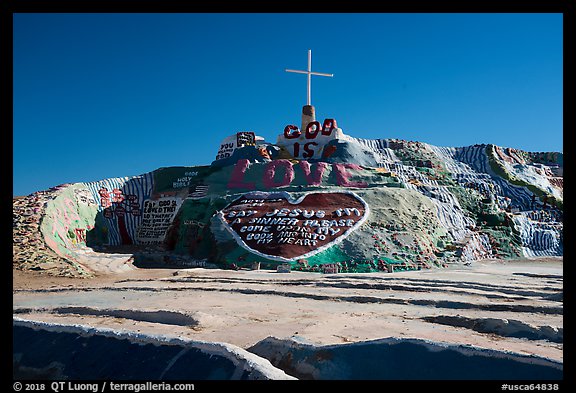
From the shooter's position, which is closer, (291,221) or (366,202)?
(291,221)

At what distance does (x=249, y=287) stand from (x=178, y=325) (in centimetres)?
569

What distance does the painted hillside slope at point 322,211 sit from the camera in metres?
21.8

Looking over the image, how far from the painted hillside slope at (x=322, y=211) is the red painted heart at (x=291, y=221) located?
0.08 m

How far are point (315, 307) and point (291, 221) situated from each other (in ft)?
39.7

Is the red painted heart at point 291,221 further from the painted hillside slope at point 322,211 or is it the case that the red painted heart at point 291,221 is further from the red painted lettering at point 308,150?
the red painted lettering at point 308,150

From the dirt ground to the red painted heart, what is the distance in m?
3.76

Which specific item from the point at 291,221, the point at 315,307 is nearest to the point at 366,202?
the point at 291,221

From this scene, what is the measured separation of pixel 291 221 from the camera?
2289cm

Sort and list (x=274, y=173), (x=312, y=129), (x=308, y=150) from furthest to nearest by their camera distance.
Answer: (x=312, y=129) < (x=308, y=150) < (x=274, y=173)

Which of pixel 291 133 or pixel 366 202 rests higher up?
pixel 291 133

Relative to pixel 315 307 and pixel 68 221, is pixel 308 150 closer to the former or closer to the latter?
pixel 68 221

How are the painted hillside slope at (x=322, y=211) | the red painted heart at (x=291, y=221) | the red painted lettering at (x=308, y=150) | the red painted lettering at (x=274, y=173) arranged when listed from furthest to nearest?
the red painted lettering at (x=308, y=150) → the red painted lettering at (x=274, y=173) → the painted hillside slope at (x=322, y=211) → the red painted heart at (x=291, y=221)

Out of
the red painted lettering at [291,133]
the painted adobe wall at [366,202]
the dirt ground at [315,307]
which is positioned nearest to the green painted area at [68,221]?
the painted adobe wall at [366,202]
